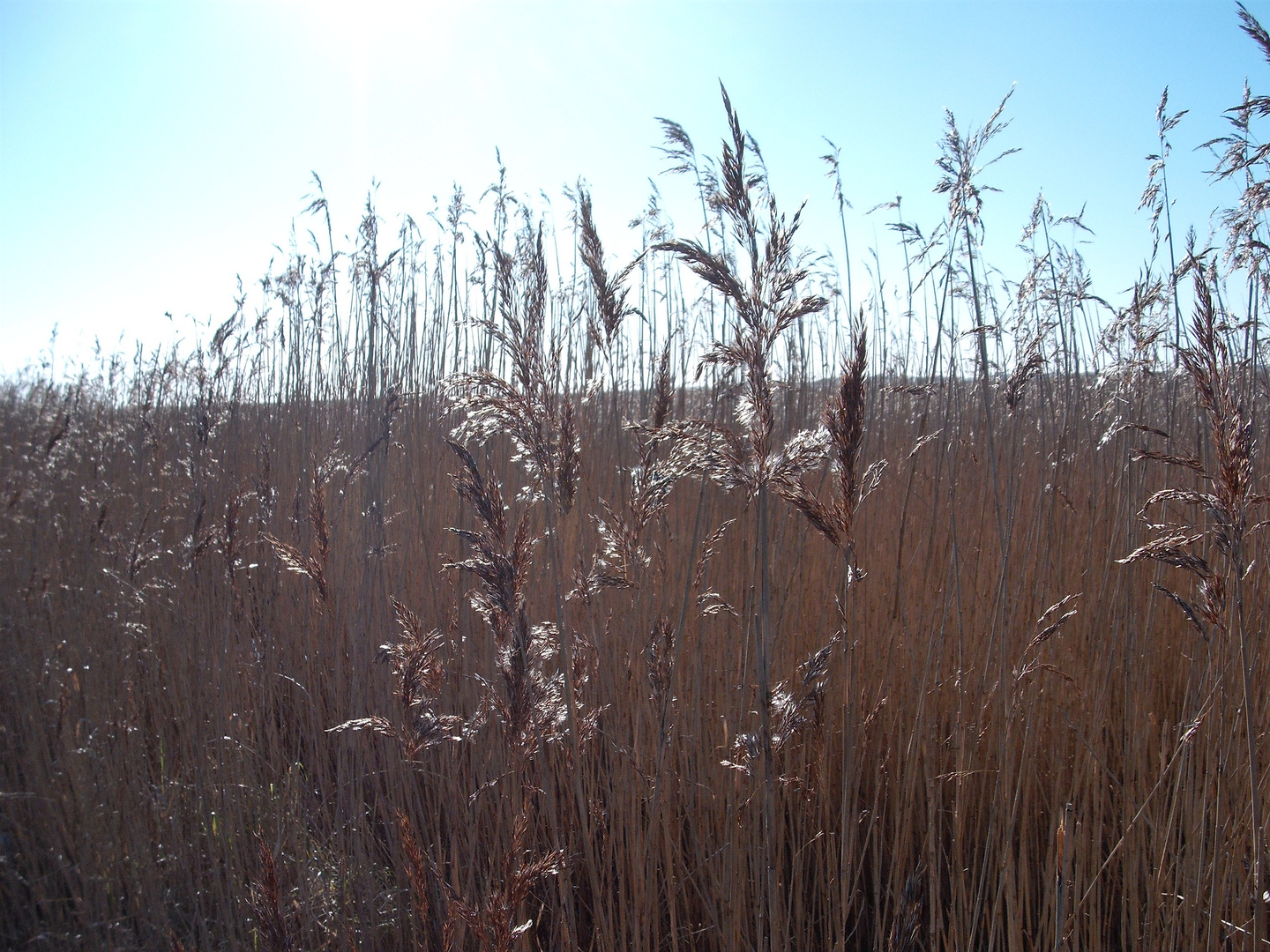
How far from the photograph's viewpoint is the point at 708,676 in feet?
5.68

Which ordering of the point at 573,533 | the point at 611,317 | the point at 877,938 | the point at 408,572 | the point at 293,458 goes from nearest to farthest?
the point at 877,938 < the point at 611,317 < the point at 573,533 < the point at 408,572 < the point at 293,458

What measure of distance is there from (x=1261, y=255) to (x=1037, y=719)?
1.47 metres

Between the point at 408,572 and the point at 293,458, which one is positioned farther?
the point at 293,458

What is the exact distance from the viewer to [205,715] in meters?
1.95

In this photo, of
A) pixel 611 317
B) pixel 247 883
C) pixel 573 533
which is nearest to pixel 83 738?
pixel 247 883

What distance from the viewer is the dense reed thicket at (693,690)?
0.99m

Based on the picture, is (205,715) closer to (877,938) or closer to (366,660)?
(366,660)

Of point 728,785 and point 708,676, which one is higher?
point 708,676

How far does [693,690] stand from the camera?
1.60 m

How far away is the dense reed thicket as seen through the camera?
0.99m

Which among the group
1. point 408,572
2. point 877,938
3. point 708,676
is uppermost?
point 408,572

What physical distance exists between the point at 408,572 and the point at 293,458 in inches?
61.8

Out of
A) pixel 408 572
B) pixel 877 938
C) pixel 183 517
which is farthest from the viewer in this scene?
pixel 183 517

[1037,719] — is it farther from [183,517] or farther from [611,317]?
[183,517]
